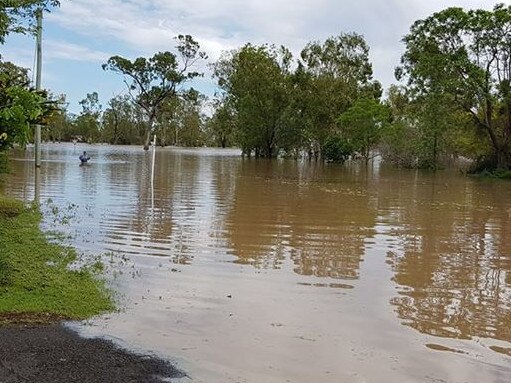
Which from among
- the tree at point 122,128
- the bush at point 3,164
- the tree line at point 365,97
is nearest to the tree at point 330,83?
the tree line at point 365,97

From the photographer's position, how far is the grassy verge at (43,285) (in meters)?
6.01

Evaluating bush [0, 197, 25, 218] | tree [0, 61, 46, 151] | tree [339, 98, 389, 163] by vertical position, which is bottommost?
bush [0, 197, 25, 218]

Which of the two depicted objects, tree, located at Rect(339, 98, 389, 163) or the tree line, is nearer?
the tree line

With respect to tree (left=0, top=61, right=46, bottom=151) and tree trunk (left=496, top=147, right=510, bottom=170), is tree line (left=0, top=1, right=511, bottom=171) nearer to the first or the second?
tree trunk (left=496, top=147, right=510, bottom=170)

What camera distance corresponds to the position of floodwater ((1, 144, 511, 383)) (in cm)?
537

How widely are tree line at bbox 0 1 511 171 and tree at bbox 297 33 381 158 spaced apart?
10cm

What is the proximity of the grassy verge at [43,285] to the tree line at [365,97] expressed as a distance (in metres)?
18.0

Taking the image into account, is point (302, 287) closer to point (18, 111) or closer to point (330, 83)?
point (18, 111)

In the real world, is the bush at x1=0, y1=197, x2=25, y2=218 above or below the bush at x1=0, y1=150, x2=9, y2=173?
below

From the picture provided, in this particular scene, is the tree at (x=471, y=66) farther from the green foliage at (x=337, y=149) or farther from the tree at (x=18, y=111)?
the tree at (x=18, y=111)

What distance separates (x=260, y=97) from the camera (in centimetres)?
5603

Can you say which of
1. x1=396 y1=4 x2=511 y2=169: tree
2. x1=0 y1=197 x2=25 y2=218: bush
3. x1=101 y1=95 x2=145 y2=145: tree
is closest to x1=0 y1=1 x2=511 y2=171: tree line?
x1=396 y1=4 x2=511 y2=169: tree

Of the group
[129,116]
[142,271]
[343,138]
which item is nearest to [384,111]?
[343,138]

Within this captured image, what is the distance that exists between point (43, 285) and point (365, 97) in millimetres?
55762
